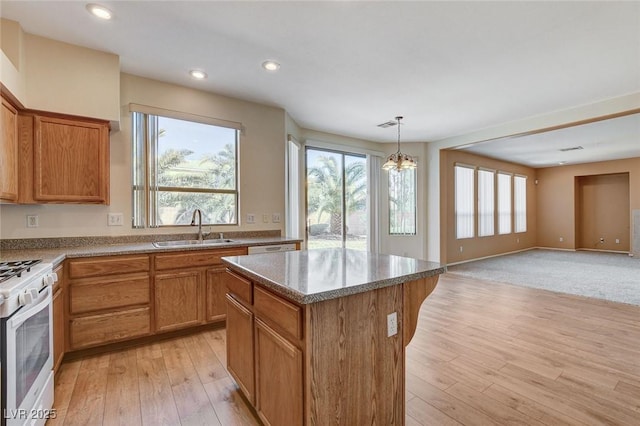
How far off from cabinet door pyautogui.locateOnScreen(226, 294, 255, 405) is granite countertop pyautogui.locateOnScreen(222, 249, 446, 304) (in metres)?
0.27

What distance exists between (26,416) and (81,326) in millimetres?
1141

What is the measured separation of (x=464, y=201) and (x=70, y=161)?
7.12 m

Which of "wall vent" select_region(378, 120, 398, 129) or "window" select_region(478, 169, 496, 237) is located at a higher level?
"wall vent" select_region(378, 120, 398, 129)

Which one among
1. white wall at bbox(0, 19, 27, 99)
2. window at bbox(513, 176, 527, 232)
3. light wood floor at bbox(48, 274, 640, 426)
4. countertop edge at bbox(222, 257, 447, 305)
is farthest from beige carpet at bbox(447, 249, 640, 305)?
white wall at bbox(0, 19, 27, 99)

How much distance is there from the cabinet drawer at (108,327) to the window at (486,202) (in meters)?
7.42

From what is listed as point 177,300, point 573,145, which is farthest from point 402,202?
point 177,300

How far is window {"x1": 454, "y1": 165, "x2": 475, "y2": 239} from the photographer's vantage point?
6746 millimetres

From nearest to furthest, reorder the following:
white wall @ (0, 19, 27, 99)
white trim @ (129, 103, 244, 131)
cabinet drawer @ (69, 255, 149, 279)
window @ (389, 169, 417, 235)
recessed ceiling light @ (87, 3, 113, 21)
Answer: recessed ceiling light @ (87, 3, 113, 21) → white wall @ (0, 19, 27, 99) → cabinet drawer @ (69, 255, 149, 279) → white trim @ (129, 103, 244, 131) → window @ (389, 169, 417, 235)

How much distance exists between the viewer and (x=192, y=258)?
116 inches

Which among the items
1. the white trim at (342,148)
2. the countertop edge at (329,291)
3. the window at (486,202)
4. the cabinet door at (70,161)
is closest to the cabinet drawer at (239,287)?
the countertop edge at (329,291)

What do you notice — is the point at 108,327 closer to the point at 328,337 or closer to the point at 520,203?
the point at 328,337

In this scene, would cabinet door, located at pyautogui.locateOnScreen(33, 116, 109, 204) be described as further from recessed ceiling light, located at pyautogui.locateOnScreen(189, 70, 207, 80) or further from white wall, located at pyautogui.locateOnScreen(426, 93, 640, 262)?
white wall, located at pyautogui.locateOnScreen(426, 93, 640, 262)

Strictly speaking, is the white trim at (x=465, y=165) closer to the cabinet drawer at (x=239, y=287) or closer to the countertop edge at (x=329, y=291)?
Result: the countertop edge at (x=329, y=291)

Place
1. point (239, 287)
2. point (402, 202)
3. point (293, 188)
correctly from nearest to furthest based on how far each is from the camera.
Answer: point (239, 287) → point (293, 188) → point (402, 202)
